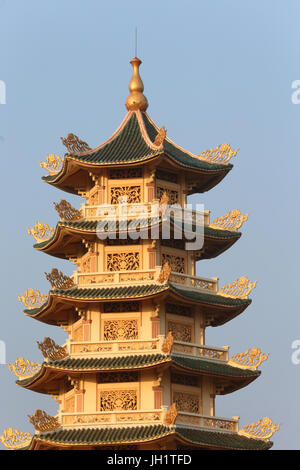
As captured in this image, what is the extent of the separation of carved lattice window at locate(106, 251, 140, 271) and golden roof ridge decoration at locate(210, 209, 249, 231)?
12.2 ft

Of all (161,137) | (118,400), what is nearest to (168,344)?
(118,400)

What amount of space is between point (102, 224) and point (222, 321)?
6.45m

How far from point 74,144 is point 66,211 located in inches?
112

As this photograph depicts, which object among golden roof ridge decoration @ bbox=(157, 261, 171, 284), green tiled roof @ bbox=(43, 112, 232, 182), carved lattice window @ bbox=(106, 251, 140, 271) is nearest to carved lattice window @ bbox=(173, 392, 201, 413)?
golden roof ridge decoration @ bbox=(157, 261, 171, 284)

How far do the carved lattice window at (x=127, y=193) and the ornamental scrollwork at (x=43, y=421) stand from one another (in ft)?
29.6

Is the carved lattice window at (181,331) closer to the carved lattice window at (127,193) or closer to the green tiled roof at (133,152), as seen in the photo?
the carved lattice window at (127,193)

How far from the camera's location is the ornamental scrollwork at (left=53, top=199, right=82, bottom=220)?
5150 cm

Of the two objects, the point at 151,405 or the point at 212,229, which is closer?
the point at 151,405

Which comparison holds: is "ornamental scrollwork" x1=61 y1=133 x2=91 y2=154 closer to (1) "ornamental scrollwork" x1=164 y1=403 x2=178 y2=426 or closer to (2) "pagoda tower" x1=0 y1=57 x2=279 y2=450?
(2) "pagoda tower" x1=0 y1=57 x2=279 y2=450

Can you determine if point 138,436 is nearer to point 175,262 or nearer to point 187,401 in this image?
point 187,401
